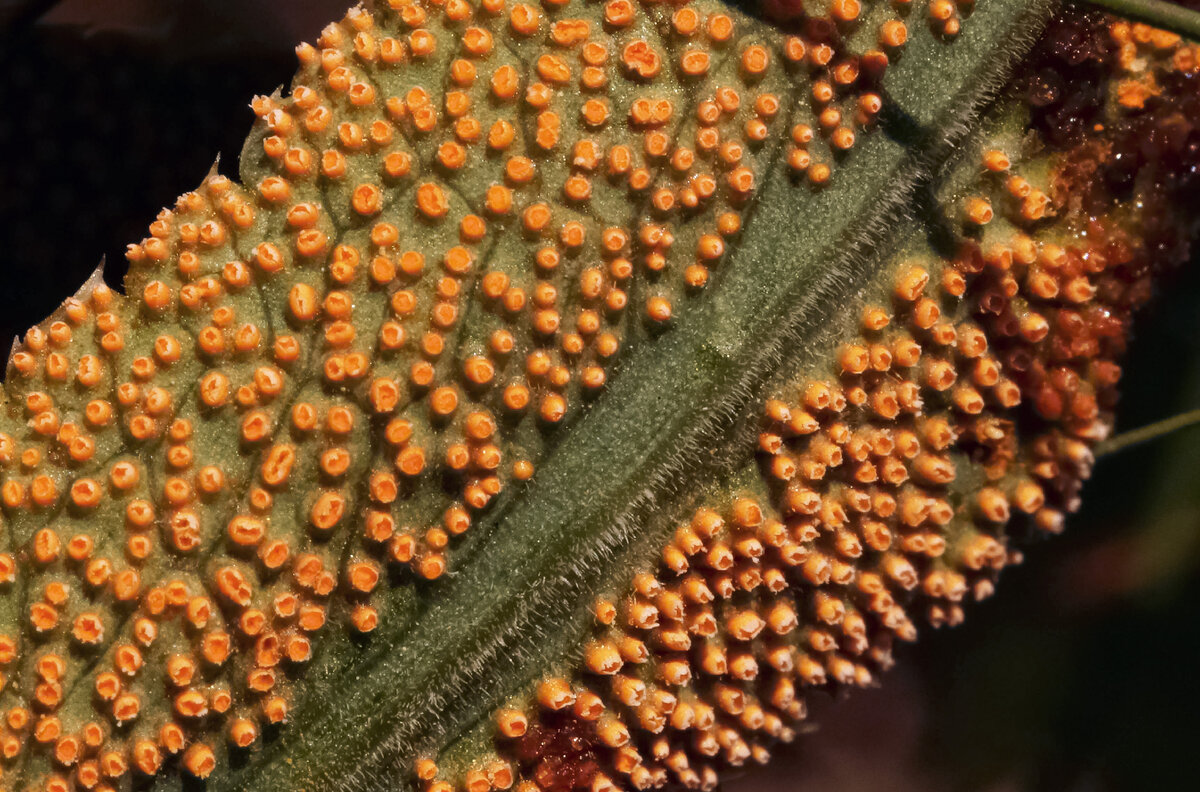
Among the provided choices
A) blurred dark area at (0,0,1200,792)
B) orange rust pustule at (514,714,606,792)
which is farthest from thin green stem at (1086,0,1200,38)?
orange rust pustule at (514,714,606,792)

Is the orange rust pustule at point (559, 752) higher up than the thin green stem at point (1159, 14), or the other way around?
the thin green stem at point (1159, 14)

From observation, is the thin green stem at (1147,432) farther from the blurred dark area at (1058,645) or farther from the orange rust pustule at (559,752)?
the orange rust pustule at (559,752)

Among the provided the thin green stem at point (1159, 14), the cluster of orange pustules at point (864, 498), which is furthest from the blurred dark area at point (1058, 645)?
the thin green stem at point (1159, 14)

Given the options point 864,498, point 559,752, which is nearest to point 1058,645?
point 864,498

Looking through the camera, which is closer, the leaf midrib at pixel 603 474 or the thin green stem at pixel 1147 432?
the leaf midrib at pixel 603 474

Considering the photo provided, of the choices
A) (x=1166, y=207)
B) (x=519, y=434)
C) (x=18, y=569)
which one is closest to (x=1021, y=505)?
(x=1166, y=207)

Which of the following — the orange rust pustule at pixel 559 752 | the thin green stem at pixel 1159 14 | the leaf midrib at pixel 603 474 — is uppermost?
the thin green stem at pixel 1159 14
